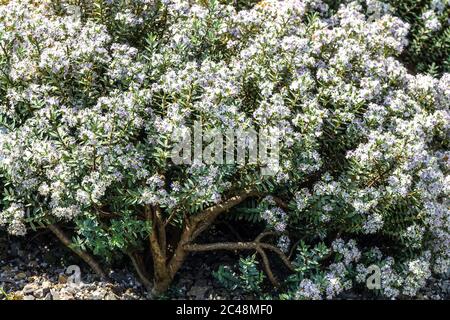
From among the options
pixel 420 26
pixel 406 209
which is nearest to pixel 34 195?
pixel 406 209

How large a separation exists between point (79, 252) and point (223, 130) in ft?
4.92

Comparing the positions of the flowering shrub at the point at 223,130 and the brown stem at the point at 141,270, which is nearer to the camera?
the flowering shrub at the point at 223,130

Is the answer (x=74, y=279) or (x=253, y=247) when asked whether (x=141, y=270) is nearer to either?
(x=74, y=279)

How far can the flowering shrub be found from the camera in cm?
485

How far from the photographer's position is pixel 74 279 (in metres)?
5.37

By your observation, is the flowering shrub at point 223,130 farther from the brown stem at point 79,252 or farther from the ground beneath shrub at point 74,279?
the ground beneath shrub at point 74,279

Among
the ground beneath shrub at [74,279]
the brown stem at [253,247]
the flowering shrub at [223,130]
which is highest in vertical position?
the flowering shrub at [223,130]

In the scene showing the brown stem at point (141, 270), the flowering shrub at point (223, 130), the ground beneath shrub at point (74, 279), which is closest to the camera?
the flowering shrub at point (223, 130)

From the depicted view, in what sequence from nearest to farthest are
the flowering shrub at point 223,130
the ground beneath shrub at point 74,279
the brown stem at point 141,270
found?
1. the flowering shrub at point 223,130
2. the ground beneath shrub at point 74,279
3. the brown stem at point 141,270

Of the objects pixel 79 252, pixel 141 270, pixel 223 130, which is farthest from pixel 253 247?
pixel 79 252

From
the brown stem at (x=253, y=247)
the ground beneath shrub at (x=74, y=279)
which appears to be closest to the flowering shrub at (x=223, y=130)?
the brown stem at (x=253, y=247)

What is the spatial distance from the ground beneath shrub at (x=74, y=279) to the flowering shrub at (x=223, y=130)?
0.47 ft

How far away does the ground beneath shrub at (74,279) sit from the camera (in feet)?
17.1

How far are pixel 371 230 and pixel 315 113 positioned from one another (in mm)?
957
